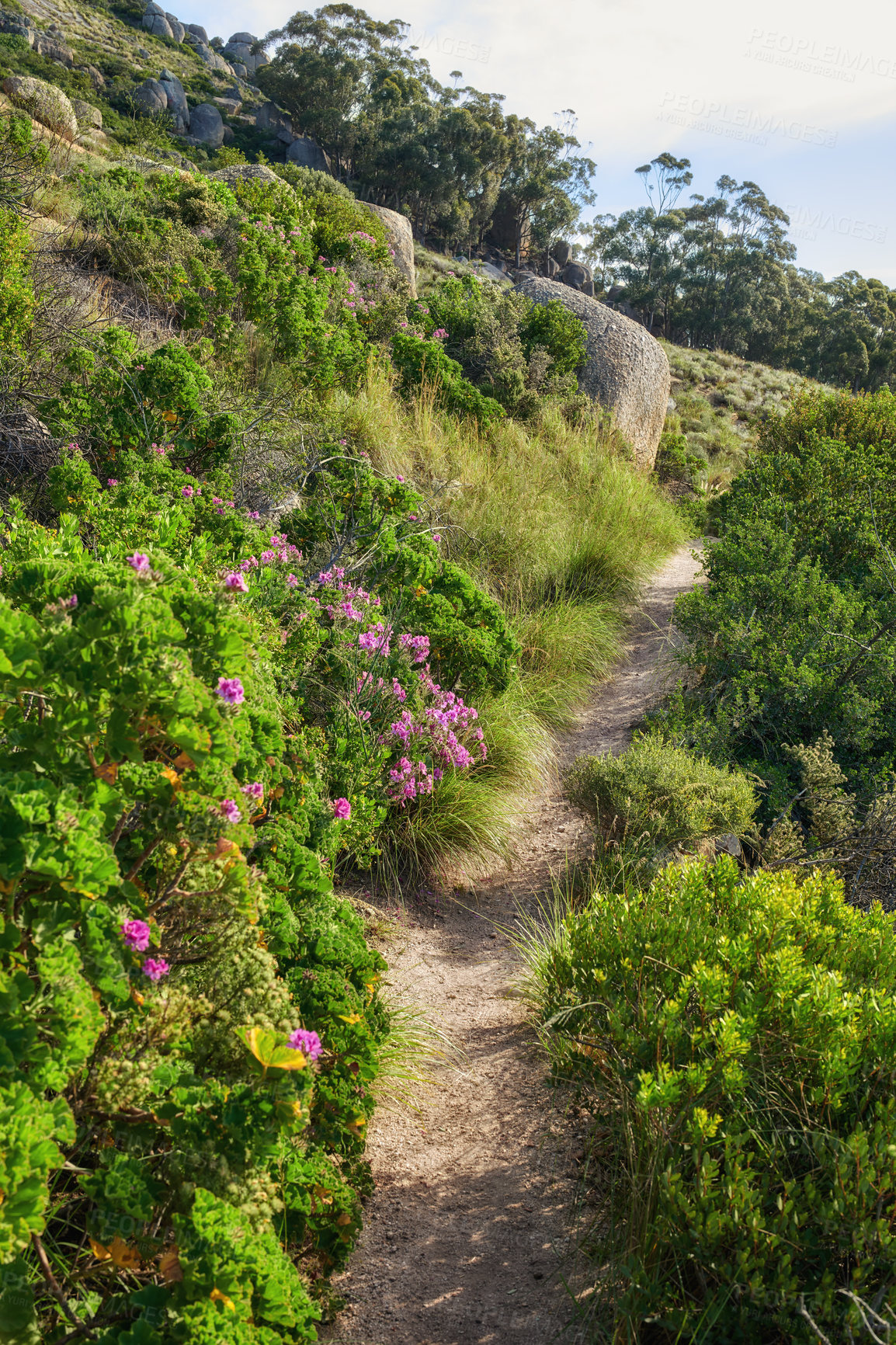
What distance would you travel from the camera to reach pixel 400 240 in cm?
1532

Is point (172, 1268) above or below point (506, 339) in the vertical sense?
below

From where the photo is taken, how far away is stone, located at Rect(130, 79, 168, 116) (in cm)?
3275

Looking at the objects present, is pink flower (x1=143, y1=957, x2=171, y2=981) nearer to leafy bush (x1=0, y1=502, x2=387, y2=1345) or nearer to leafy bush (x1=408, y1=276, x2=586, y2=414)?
leafy bush (x1=0, y1=502, x2=387, y2=1345)

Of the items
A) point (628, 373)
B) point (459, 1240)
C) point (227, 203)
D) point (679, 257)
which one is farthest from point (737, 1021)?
point (679, 257)

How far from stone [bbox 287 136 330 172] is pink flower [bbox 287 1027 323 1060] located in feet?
151

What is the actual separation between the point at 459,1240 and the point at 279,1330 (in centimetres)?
75

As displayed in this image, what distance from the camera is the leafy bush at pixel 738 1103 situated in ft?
5.36

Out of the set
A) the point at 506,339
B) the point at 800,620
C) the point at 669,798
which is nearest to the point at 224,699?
the point at 669,798

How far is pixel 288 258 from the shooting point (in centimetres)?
787

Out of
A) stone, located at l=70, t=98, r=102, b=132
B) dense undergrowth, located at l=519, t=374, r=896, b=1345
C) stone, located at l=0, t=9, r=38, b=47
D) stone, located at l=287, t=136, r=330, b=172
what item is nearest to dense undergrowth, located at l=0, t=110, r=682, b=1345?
dense undergrowth, located at l=519, t=374, r=896, b=1345

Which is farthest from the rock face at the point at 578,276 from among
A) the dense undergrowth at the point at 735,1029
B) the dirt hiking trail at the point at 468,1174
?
the dirt hiking trail at the point at 468,1174

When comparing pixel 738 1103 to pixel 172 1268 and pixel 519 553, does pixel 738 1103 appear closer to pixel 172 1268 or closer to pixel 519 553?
pixel 172 1268

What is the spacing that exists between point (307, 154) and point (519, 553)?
42.1 meters

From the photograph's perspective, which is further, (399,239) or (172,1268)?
(399,239)
